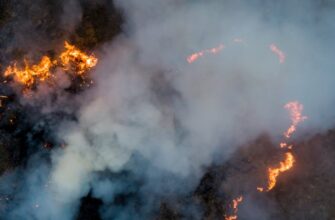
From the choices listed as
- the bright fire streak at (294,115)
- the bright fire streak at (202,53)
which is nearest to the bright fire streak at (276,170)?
the bright fire streak at (294,115)

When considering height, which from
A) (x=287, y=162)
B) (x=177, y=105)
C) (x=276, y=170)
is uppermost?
(x=177, y=105)

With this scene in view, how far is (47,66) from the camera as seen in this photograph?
35.2ft

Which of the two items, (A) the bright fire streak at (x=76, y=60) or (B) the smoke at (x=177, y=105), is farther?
(A) the bright fire streak at (x=76, y=60)

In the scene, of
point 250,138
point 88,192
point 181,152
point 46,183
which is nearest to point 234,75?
point 250,138

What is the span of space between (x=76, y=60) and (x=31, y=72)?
43.4 inches

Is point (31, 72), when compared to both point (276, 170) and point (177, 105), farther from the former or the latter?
point (276, 170)

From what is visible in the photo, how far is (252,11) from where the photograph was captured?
10852mm

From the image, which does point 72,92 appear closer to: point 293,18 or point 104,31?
point 104,31

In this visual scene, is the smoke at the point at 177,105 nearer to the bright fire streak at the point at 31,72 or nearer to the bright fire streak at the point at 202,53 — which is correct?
the bright fire streak at the point at 202,53

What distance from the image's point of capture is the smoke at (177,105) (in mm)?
10594

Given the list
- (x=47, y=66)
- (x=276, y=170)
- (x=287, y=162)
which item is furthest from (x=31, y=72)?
(x=287, y=162)

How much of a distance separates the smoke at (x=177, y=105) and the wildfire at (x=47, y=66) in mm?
380

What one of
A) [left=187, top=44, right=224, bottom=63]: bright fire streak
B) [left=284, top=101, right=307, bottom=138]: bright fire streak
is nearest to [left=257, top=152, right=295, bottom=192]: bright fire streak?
[left=284, top=101, right=307, bottom=138]: bright fire streak

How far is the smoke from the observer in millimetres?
10594
